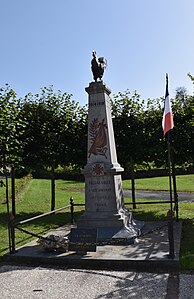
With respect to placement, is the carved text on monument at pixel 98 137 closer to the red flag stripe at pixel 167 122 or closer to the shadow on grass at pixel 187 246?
the red flag stripe at pixel 167 122

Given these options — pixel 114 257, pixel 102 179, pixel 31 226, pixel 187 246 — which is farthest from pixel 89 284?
pixel 31 226

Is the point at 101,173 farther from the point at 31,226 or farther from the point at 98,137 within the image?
the point at 31,226

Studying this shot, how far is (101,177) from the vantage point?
9523mm

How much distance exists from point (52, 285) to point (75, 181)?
28.5m

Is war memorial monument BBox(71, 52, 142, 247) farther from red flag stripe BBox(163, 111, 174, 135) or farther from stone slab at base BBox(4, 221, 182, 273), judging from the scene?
red flag stripe BBox(163, 111, 174, 135)

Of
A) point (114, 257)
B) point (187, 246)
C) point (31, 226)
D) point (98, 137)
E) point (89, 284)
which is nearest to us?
point (89, 284)

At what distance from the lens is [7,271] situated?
6.80 metres

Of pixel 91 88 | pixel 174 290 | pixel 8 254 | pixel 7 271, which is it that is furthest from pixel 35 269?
pixel 91 88

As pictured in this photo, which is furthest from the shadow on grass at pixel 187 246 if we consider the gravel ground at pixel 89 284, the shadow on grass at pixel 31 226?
the shadow on grass at pixel 31 226

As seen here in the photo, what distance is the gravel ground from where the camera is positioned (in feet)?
17.7

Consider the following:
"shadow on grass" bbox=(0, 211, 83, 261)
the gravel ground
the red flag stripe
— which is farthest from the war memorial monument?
the gravel ground

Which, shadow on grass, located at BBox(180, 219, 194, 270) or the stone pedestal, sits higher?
the stone pedestal

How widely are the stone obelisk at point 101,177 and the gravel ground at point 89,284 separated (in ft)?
8.51

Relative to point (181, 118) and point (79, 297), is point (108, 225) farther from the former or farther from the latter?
point (181, 118)
